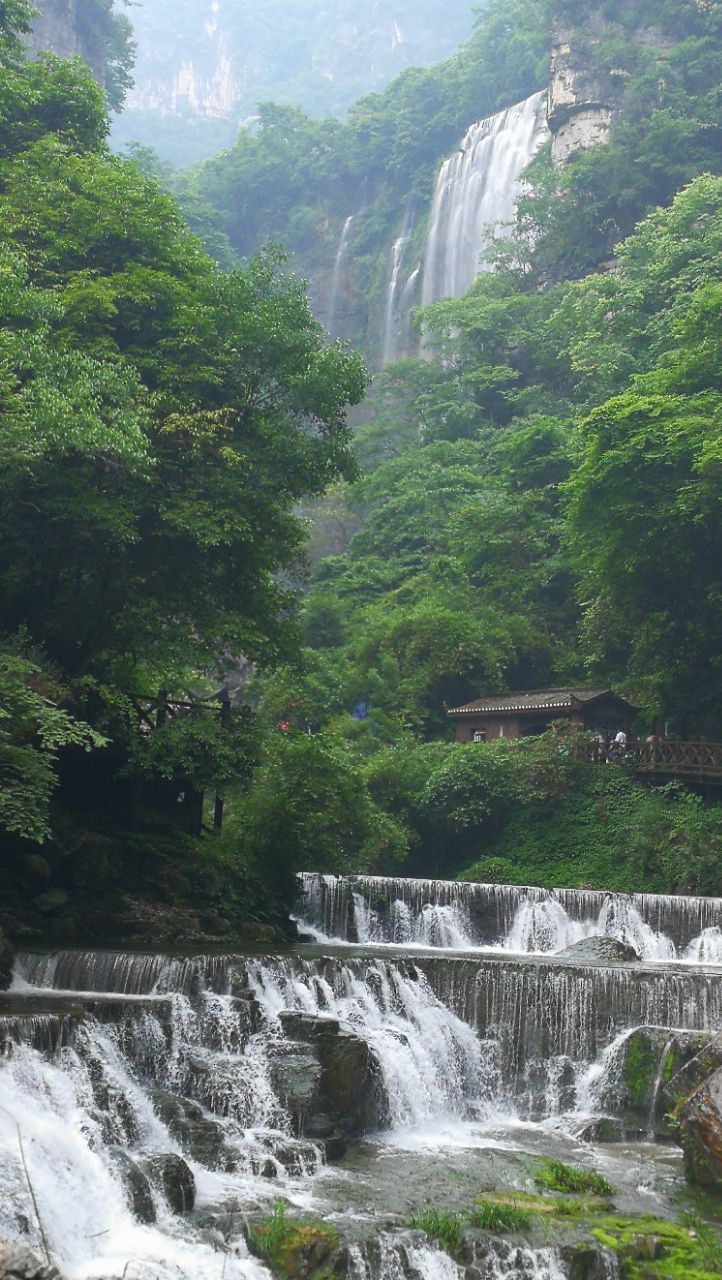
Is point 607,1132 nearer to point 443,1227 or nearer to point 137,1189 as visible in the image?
point 443,1227

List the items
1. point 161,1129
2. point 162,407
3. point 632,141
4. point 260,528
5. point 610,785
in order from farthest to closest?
point 632,141
point 610,785
point 260,528
point 162,407
point 161,1129

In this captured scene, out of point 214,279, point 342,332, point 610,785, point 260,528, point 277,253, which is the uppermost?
point 342,332

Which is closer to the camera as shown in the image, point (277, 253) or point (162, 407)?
point (162, 407)

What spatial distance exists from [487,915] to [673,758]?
8247 millimetres

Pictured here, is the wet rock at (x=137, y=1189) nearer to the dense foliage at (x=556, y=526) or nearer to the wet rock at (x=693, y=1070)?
the wet rock at (x=693, y=1070)

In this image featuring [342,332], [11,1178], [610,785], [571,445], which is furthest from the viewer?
[342,332]

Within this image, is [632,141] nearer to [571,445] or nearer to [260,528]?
[571,445]

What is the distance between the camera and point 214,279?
21.8m

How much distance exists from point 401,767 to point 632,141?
34.5 meters

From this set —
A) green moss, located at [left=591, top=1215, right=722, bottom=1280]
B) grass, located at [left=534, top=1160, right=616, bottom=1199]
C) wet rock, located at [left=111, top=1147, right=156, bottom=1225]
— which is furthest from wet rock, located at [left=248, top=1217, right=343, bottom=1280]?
grass, located at [left=534, top=1160, right=616, bottom=1199]

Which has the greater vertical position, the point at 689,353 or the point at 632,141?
the point at 632,141

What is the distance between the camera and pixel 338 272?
233 ft

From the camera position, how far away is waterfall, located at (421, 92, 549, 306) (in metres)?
62.1

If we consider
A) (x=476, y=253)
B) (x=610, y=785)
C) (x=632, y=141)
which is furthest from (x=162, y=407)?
(x=476, y=253)
